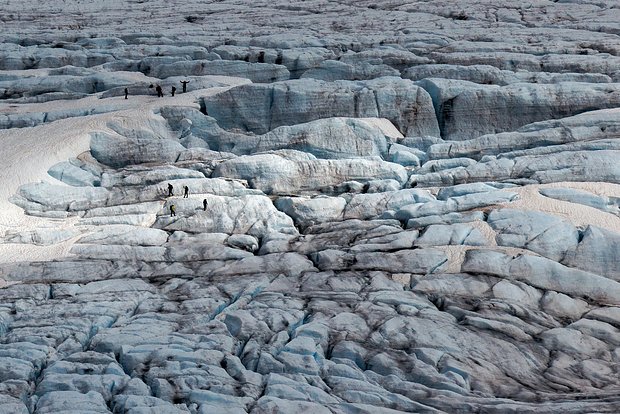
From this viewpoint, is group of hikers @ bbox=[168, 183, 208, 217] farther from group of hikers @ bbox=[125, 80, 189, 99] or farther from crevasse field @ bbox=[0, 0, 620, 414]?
group of hikers @ bbox=[125, 80, 189, 99]

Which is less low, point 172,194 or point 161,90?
point 161,90

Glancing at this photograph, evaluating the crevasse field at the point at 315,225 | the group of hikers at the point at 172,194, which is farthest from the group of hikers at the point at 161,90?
the group of hikers at the point at 172,194

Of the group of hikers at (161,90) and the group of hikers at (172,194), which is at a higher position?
the group of hikers at (161,90)

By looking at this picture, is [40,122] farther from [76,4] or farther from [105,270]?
[76,4]

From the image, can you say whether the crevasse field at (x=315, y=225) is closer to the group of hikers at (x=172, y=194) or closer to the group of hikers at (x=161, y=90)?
the group of hikers at (x=172, y=194)

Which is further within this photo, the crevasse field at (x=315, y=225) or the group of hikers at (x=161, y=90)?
the group of hikers at (x=161, y=90)

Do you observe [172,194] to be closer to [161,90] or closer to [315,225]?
[315,225]

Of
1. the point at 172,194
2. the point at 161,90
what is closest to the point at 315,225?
the point at 172,194

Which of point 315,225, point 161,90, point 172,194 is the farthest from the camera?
point 161,90
